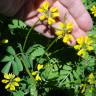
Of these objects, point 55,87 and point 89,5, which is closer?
point 55,87

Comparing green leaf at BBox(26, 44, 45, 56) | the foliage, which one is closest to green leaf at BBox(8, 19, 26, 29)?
the foliage

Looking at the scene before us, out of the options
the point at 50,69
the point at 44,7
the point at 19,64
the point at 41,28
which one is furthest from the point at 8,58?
the point at 50,69

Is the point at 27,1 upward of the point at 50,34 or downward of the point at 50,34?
upward

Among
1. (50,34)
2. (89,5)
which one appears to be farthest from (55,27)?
(89,5)

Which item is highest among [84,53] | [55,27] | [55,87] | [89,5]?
[89,5]

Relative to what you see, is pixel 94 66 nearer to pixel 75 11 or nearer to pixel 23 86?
pixel 23 86

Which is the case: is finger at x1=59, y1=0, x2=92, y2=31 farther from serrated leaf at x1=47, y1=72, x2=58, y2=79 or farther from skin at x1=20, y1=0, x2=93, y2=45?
serrated leaf at x1=47, y1=72, x2=58, y2=79

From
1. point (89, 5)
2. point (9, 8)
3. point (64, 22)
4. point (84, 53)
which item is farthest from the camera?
point (89, 5)

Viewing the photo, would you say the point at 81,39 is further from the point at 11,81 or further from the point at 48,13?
the point at 11,81
